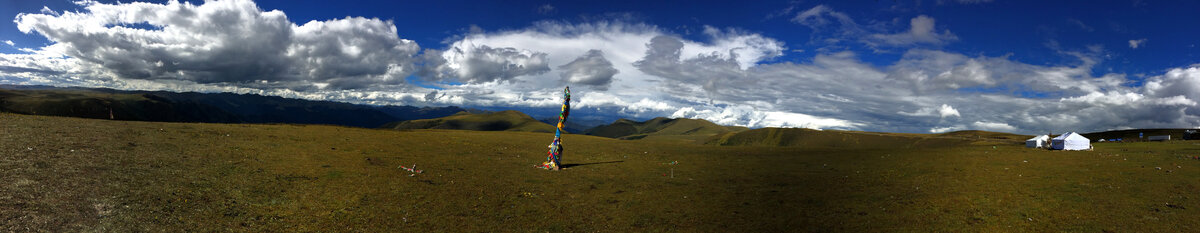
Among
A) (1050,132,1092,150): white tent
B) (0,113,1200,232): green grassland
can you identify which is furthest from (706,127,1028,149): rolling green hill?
(0,113,1200,232): green grassland

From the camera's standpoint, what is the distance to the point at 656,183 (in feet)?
86.7

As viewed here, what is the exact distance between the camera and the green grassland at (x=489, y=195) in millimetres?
14250

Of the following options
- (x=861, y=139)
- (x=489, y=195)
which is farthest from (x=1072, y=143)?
(x=861, y=139)

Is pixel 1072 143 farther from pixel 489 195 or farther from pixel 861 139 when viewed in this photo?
pixel 861 139

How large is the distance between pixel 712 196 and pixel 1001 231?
10629mm

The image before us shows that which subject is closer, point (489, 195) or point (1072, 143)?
point (489, 195)

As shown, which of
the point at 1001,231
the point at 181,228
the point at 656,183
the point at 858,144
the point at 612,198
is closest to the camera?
the point at 181,228

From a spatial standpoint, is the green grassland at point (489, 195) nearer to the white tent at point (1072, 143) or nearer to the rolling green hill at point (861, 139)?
the white tent at point (1072, 143)

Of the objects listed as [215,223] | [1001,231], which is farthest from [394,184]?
[1001,231]

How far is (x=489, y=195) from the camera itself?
20406 millimetres

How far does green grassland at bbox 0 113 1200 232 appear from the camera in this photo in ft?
46.8

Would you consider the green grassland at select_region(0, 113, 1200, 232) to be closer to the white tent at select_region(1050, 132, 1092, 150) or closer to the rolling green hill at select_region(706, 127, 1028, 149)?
the white tent at select_region(1050, 132, 1092, 150)

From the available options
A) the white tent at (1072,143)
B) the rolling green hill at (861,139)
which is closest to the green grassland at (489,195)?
the white tent at (1072,143)

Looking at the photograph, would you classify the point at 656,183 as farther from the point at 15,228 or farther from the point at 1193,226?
the point at 15,228
